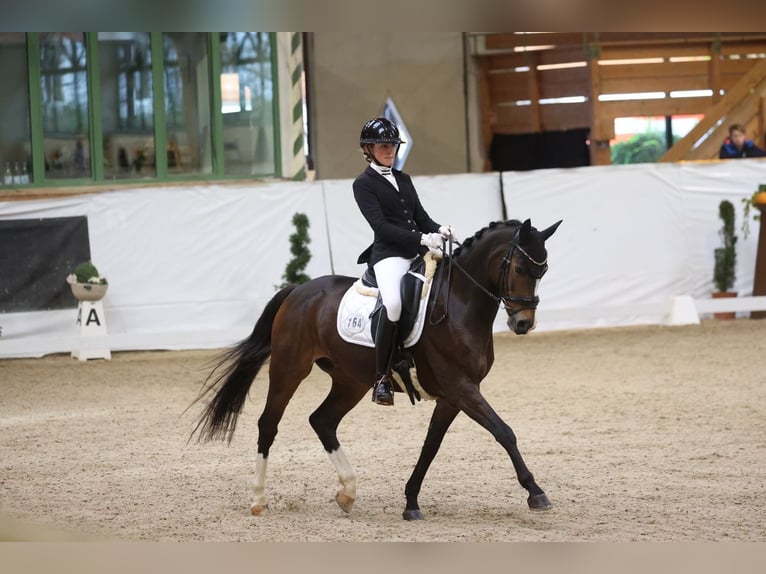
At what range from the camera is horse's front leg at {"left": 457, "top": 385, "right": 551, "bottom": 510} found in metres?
4.79

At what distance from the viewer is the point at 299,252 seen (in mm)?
13086

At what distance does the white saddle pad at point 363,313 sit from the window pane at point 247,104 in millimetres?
9810

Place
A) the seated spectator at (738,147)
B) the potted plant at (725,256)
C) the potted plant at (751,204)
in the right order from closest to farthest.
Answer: the potted plant at (751,204) → the potted plant at (725,256) → the seated spectator at (738,147)

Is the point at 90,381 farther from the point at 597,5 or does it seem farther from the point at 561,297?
the point at 597,5

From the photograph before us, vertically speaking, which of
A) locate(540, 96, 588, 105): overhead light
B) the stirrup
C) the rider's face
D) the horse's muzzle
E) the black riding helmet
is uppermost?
locate(540, 96, 588, 105): overhead light

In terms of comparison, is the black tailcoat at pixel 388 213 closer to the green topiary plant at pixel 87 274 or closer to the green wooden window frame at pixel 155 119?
the green topiary plant at pixel 87 274

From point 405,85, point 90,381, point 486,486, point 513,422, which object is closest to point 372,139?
point 486,486

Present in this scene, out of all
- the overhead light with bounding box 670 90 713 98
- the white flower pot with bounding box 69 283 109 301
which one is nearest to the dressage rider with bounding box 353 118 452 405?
the white flower pot with bounding box 69 283 109 301

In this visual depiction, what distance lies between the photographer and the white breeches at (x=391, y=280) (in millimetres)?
5321

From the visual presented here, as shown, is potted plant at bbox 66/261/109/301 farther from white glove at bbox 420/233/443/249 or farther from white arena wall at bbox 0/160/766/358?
white glove at bbox 420/233/443/249

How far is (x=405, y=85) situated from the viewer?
1830 cm

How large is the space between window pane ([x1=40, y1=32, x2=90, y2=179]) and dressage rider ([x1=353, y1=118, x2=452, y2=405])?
972cm

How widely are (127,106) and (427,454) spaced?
10.4 m

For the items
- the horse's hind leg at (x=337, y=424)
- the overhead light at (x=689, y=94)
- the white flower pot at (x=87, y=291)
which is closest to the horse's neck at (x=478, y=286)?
the horse's hind leg at (x=337, y=424)
